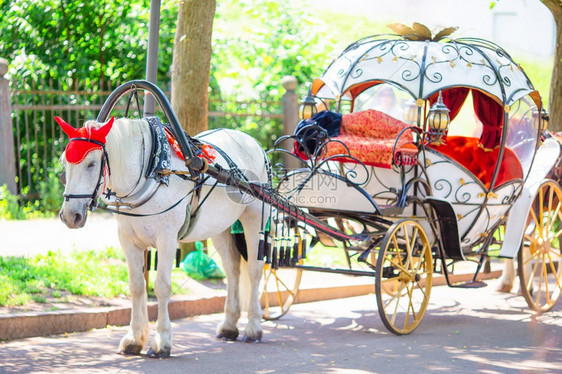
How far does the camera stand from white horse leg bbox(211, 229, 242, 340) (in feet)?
23.0

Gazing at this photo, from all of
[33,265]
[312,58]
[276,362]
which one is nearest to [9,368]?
[276,362]

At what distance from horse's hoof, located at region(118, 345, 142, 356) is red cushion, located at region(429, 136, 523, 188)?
3.63 metres

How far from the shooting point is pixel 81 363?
5930mm

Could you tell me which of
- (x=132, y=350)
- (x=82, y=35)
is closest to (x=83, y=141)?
(x=132, y=350)

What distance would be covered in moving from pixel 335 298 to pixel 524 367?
10.5 feet

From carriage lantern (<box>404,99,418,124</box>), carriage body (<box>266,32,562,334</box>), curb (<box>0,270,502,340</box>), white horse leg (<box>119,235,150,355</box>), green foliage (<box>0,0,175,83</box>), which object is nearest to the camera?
white horse leg (<box>119,235,150,355</box>)

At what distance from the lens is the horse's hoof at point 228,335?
699 cm

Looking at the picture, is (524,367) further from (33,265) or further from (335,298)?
(33,265)

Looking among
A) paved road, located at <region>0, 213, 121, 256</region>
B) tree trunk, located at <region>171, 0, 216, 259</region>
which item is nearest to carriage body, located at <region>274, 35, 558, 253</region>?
tree trunk, located at <region>171, 0, 216, 259</region>

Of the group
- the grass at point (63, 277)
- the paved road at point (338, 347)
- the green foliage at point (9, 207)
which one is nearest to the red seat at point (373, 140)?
the paved road at point (338, 347)

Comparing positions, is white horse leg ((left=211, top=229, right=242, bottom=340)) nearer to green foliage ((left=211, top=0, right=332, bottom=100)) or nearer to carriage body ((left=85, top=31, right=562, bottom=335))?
carriage body ((left=85, top=31, right=562, bottom=335))

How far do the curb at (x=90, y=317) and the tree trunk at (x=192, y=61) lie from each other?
1843 millimetres

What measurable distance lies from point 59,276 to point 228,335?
6.14 feet

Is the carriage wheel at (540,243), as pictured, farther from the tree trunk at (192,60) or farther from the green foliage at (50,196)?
the green foliage at (50,196)
